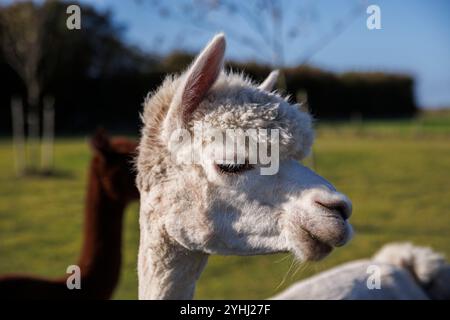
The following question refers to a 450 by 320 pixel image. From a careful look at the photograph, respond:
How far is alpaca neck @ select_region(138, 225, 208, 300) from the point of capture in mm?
2574

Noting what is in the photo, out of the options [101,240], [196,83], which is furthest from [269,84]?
[101,240]

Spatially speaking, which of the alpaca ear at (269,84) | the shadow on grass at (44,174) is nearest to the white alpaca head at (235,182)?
the alpaca ear at (269,84)

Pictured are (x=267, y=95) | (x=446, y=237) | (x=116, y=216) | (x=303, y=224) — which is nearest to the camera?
(x=303, y=224)

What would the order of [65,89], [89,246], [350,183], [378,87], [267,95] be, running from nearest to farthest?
[267,95], [89,246], [350,183], [65,89], [378,87]

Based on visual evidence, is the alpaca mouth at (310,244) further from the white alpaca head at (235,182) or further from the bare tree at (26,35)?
the bare tree at (26,35)

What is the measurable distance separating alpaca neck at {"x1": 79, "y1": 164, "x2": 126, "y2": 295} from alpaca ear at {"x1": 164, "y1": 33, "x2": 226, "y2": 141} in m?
2.25

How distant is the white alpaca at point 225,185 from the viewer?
2.22m

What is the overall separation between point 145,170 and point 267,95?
0.63 metres

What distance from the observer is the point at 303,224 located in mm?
2205

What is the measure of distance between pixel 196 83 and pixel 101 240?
102 inches

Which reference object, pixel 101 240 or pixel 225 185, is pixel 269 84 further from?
pixel 101 240
